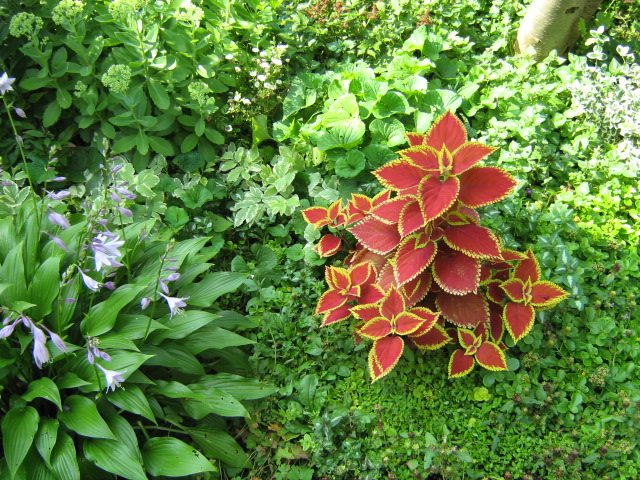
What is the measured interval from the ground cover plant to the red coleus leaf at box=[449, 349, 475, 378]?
140 mm

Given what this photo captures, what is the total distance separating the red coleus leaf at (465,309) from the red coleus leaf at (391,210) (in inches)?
18.7

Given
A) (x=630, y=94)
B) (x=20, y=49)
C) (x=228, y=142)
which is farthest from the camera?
(x=228, y=142)

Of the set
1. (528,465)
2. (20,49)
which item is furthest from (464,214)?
(20,49)

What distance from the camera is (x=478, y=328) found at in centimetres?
273

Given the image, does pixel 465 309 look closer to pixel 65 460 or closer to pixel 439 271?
pixel 439 271

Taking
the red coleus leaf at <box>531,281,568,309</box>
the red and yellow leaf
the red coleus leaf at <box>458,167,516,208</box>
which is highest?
the red coleus leaf at <box>458,167,516,208</box>

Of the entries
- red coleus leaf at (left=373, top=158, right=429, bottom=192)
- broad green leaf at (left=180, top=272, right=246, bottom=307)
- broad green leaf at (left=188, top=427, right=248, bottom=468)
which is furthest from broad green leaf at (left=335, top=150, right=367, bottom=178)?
broad green leaf at (left=188, top=427, right=248, bottom=468)

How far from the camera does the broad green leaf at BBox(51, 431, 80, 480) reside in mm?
2150

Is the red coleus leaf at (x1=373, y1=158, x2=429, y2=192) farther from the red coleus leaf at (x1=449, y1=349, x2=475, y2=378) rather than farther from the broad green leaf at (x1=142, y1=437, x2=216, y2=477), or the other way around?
the broad green leaf at (x1=142, y1=437, x2=216, y2=477)

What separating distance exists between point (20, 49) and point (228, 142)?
4.50 ft

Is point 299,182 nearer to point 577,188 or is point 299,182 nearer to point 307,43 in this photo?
point 307,43

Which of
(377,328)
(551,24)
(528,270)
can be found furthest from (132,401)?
(551,24)

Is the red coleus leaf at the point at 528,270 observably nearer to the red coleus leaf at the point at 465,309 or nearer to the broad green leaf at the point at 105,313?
the red coleus leaf at the point at 465,309

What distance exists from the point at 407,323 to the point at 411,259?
0.30 m
